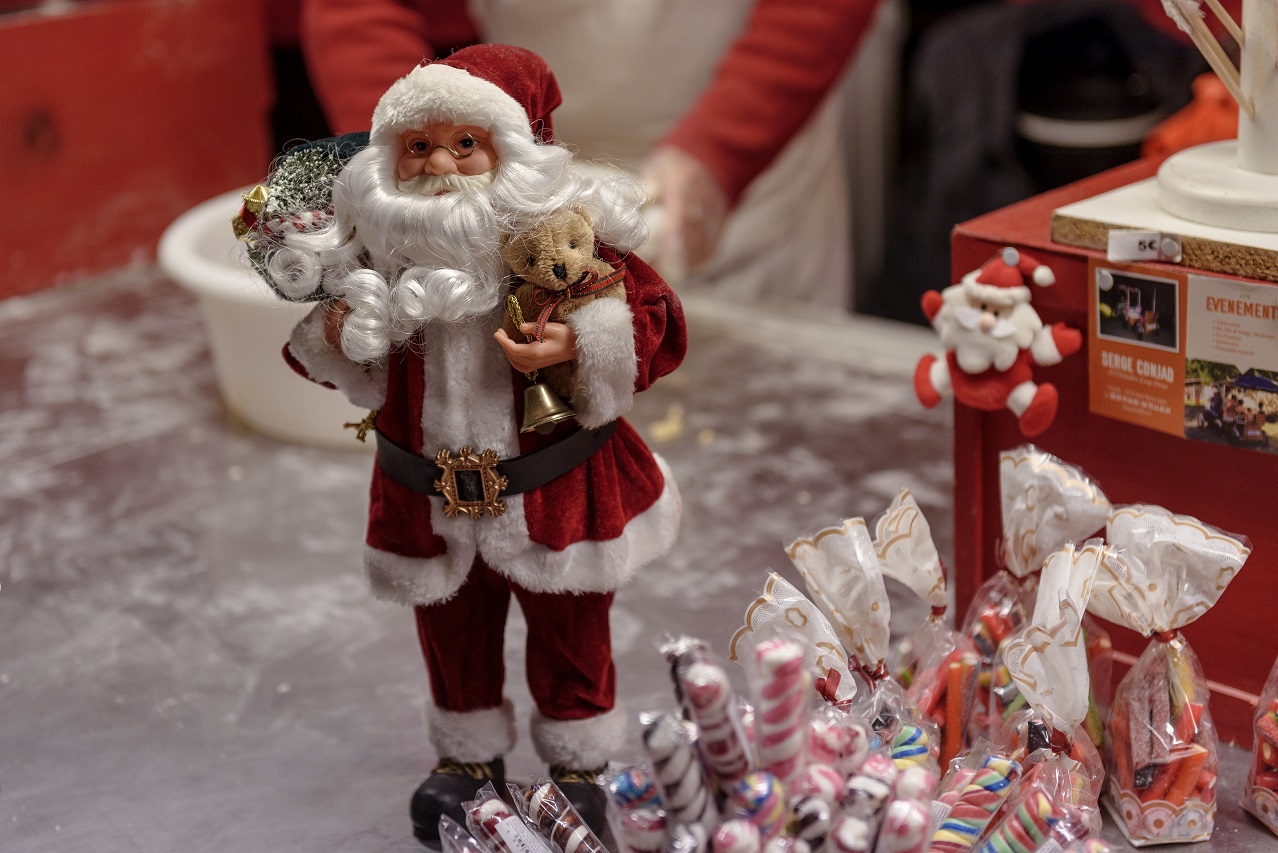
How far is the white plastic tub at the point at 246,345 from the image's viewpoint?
1310 mm

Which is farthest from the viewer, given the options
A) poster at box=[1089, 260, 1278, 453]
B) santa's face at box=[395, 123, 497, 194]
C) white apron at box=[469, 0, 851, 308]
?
white apron at box=[469, 0, 851, 308]

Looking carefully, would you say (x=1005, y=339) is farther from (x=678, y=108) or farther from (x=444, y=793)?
(x=678, y=108)

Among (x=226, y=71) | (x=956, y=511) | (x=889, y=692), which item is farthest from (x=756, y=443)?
(x=226, y=71)

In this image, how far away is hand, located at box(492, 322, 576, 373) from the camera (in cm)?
73

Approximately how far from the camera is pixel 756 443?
1.38 metres

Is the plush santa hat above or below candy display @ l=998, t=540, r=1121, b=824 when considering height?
above

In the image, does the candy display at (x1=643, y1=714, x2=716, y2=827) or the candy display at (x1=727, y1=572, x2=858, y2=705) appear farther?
the candy display at (x1=727, y1=572, x2=858, y2=705)

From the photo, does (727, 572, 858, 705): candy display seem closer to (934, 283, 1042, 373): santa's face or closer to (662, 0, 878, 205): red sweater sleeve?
(934, 283, 1042, 373): santa's face

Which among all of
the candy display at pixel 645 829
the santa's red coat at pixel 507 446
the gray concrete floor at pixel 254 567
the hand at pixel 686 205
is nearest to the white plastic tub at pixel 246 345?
the gray concrete floor at pixel 254 567

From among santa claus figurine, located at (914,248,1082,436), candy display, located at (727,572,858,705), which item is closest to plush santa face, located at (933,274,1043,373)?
santa claus figurine, located at (914,248,1082,436)

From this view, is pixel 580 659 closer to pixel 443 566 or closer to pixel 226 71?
pixel 443 566

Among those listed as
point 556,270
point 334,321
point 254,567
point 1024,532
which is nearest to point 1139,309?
point 1024,532

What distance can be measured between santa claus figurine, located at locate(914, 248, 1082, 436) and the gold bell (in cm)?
30

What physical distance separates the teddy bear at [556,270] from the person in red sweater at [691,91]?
68cm
